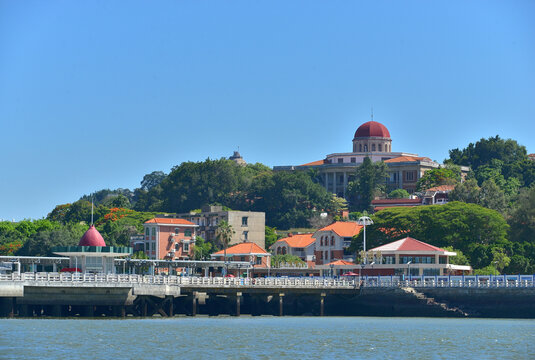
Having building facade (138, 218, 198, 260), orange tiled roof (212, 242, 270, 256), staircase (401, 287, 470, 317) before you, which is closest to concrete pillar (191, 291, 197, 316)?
staircase (401, 287, 470, 317)

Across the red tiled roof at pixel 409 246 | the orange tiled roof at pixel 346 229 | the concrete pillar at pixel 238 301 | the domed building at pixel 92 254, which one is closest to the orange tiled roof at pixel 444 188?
the orange tiled roof at pixel 346 229

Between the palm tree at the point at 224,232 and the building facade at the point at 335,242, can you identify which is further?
the palm tree at the point at 224,232

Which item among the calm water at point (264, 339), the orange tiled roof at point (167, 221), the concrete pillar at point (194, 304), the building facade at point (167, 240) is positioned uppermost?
the orange tiled roof at point (167, 221)

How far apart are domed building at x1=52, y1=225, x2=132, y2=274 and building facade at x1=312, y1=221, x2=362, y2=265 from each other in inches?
2157

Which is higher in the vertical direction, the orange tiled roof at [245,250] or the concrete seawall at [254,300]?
the orange tiled roof at [245,250]

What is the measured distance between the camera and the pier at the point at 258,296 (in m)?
91.2

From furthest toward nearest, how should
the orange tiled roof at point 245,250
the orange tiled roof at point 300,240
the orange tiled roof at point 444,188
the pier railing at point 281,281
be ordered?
the orange tiled roof at point 444,188, the orange tiled roof at point 300,240, the orange tiled roof at point 245,250, the pier railing at point 281,281

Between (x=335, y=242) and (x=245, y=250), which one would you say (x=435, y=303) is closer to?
(x=335, y=242)

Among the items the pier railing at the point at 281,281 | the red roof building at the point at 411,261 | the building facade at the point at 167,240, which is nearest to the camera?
the pier railing at the point at 281,281

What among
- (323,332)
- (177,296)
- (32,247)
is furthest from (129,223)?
(323,332)

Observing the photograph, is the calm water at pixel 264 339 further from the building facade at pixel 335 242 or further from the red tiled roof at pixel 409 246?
the building facade at pixel 335 242

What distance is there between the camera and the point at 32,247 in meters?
161

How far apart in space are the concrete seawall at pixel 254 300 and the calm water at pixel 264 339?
8.41 ft

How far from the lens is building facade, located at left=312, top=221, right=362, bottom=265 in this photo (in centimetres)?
15525
